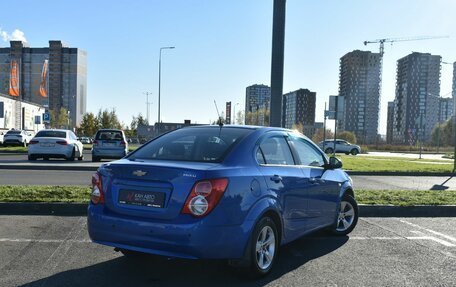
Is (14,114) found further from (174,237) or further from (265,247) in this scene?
(174,237)

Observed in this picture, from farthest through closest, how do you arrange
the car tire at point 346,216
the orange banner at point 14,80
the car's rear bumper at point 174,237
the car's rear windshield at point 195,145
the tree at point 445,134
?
the tree at point 445,134 → the orange banner at point 14,80 → the car tire at point 346,216 → the car's rear windshield at point 195,145 → the car's rear bumper at point 174,237

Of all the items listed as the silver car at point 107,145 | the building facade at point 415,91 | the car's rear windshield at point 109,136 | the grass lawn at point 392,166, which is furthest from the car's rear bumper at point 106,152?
the building facade at point 415,91

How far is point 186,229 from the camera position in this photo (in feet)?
13.9

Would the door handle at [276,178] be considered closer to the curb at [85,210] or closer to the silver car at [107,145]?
the curb at [85,210]

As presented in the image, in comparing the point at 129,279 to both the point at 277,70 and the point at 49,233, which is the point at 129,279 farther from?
the point at 277,70

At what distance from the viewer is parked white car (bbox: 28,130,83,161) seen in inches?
791

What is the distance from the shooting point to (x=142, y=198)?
4496mm

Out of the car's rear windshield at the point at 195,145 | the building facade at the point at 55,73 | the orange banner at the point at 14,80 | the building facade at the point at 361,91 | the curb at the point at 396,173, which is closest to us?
the car's rear windshield at the point at 195,145

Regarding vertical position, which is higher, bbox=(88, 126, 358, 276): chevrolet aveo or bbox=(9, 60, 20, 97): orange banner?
bbox=(9, 60, 20, 97): orange banner

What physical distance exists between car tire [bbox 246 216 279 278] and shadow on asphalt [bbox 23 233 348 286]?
0.11 meters

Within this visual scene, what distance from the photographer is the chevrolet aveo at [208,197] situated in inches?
169

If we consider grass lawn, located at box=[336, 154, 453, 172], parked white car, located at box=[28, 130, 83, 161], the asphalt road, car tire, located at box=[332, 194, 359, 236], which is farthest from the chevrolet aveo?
parked white car, located at box=[28, 130, 83, 161]

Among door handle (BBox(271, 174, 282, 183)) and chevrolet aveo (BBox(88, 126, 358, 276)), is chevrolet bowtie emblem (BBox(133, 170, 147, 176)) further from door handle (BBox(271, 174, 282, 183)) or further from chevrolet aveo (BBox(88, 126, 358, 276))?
door handle (BBox(271, 174, 282, 183))

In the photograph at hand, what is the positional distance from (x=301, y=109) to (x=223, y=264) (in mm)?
87313
